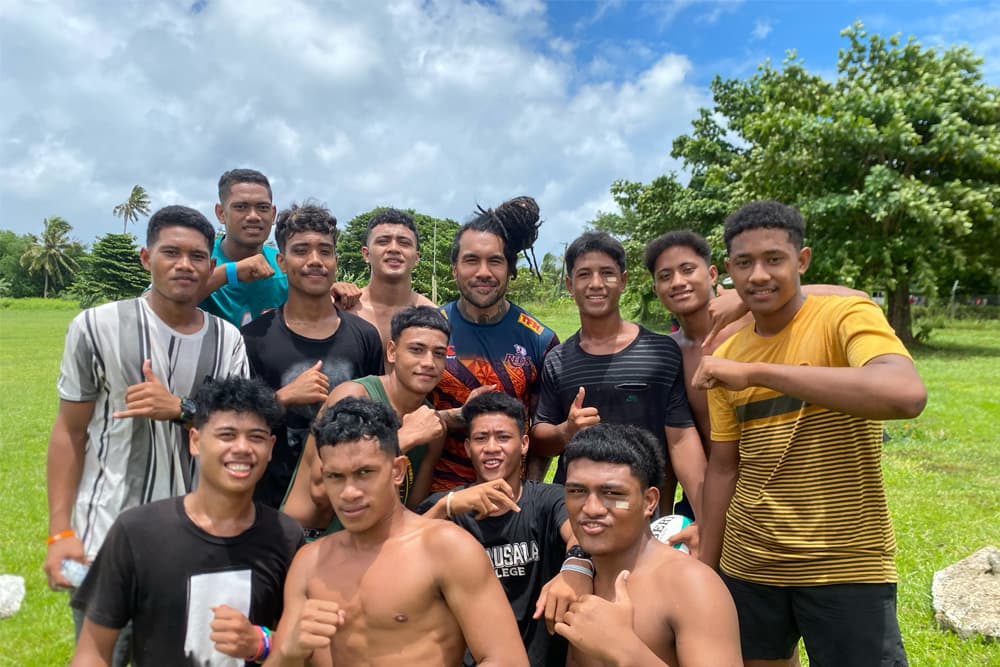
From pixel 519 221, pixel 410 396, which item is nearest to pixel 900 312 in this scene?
pixel 519 221

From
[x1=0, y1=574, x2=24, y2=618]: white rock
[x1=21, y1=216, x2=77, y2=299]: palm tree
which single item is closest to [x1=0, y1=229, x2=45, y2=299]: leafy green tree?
[x1=21, y1=216, x2=77, y2=299]: palm tree

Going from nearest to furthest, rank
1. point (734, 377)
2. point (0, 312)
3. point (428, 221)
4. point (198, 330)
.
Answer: point (734, 377) < point (198, 330) < point (0, 312) < point (428, 221)

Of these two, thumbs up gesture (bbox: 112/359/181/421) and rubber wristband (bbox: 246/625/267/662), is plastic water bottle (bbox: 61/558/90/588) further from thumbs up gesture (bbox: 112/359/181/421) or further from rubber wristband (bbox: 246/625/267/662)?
rubber wristband (bbox: 246/625/267/662)

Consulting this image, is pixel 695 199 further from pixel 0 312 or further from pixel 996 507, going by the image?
pixel 0 312

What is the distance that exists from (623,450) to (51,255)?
411 feet

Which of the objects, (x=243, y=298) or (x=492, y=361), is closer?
(x=492, y=361)

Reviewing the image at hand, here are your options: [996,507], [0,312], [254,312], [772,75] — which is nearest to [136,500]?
[254,312]

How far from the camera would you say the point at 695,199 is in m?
33.9

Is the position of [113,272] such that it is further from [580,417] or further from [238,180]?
[580,417]

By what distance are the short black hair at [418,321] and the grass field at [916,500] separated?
4.10 meters

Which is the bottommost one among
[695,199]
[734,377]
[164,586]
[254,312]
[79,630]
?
[79,630]

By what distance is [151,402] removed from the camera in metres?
3.57

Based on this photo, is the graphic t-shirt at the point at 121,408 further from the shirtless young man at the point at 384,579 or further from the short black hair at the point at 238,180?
the short black hair at the point at 238,180

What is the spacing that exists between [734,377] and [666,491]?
1.81 meters
